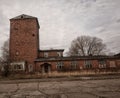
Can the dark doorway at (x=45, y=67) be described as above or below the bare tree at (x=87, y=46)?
below

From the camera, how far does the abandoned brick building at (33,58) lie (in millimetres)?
32344

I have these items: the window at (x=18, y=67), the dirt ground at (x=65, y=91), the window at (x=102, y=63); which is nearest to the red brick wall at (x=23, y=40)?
the window at (x=18, y=67)

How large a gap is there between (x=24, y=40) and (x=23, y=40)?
10.9 inches

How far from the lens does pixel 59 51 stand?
133 feet

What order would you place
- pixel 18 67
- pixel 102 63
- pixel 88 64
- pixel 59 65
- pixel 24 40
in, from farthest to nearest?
1. pixel 24 40
2. pixel 102 63
3. pixel 88 64
4. pixel 59 65
5. pixel 18 67

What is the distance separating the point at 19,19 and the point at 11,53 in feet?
31.5

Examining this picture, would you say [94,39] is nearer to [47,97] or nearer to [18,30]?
[18,30]

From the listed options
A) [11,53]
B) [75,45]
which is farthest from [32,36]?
[75,45]

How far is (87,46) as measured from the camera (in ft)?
188

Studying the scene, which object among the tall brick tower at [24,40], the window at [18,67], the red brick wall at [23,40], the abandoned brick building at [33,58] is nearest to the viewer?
the window at [18,67]

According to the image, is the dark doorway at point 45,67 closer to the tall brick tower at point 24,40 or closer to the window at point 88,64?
the tall brick tower at point 24,40

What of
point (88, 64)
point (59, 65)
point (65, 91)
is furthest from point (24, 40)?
point (65, 91)

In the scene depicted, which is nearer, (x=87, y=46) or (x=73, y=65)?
(x=73, y=65)

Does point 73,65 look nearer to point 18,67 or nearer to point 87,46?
point 18,67
